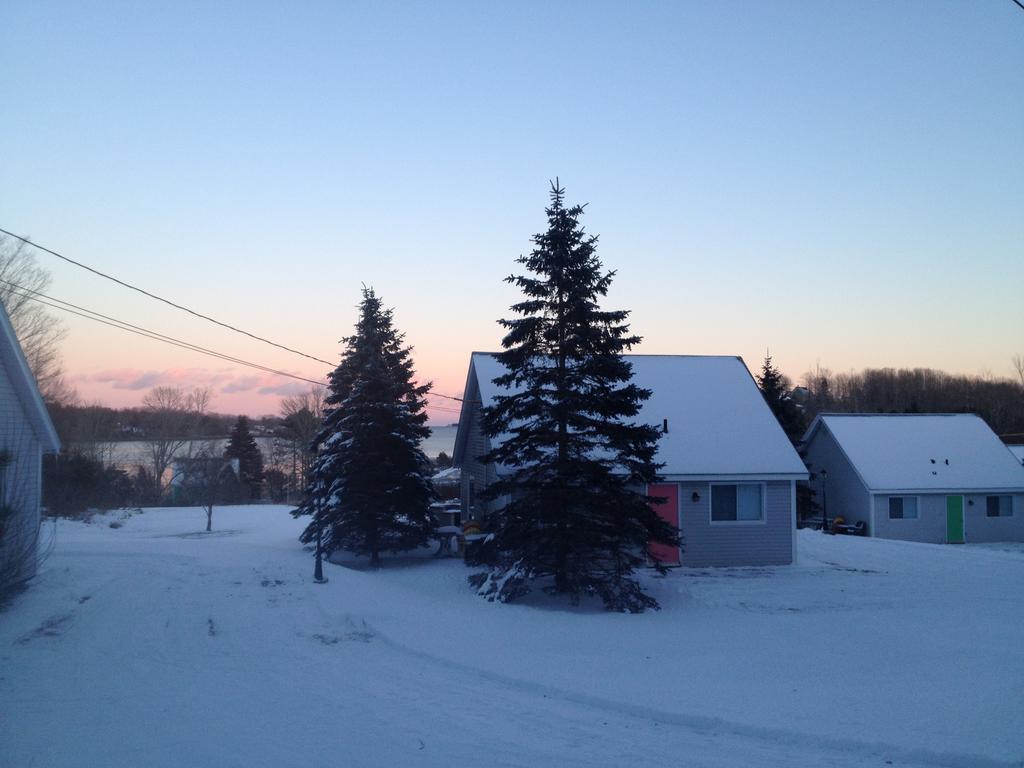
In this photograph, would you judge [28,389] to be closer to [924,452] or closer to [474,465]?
[474,465]

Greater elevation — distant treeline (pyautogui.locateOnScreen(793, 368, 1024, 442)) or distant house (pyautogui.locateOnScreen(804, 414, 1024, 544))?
distant treeline (pyautogui.locateOnScreen(793, 368, 1024, 442))

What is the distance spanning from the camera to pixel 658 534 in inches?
556

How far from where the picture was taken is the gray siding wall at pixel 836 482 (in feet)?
111

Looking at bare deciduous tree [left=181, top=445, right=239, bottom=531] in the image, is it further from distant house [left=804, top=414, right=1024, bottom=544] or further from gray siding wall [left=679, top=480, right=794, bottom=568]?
distant house [left=804, top=414, right=1024, bottom=544]

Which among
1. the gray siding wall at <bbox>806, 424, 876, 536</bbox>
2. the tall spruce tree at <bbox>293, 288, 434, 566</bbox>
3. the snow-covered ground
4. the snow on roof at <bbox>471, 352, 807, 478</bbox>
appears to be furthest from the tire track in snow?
the gray siding wall at <bbox>806, 424, 876, 536</bbox>

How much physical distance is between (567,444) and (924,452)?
90.0 ft

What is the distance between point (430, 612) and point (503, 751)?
6186mm

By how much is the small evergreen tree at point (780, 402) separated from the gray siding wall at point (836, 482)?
3.89 ft

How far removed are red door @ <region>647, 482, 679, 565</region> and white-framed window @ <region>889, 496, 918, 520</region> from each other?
61.3 feet

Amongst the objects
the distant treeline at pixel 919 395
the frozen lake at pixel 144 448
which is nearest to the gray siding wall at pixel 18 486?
the frozen lake at pixel 144 448

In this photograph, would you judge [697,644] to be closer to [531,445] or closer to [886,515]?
A: [531,445]

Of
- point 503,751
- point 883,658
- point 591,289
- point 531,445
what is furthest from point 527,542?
point 503,751

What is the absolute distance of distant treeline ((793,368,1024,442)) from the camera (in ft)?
247

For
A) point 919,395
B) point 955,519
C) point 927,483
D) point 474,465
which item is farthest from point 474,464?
point 919,395
